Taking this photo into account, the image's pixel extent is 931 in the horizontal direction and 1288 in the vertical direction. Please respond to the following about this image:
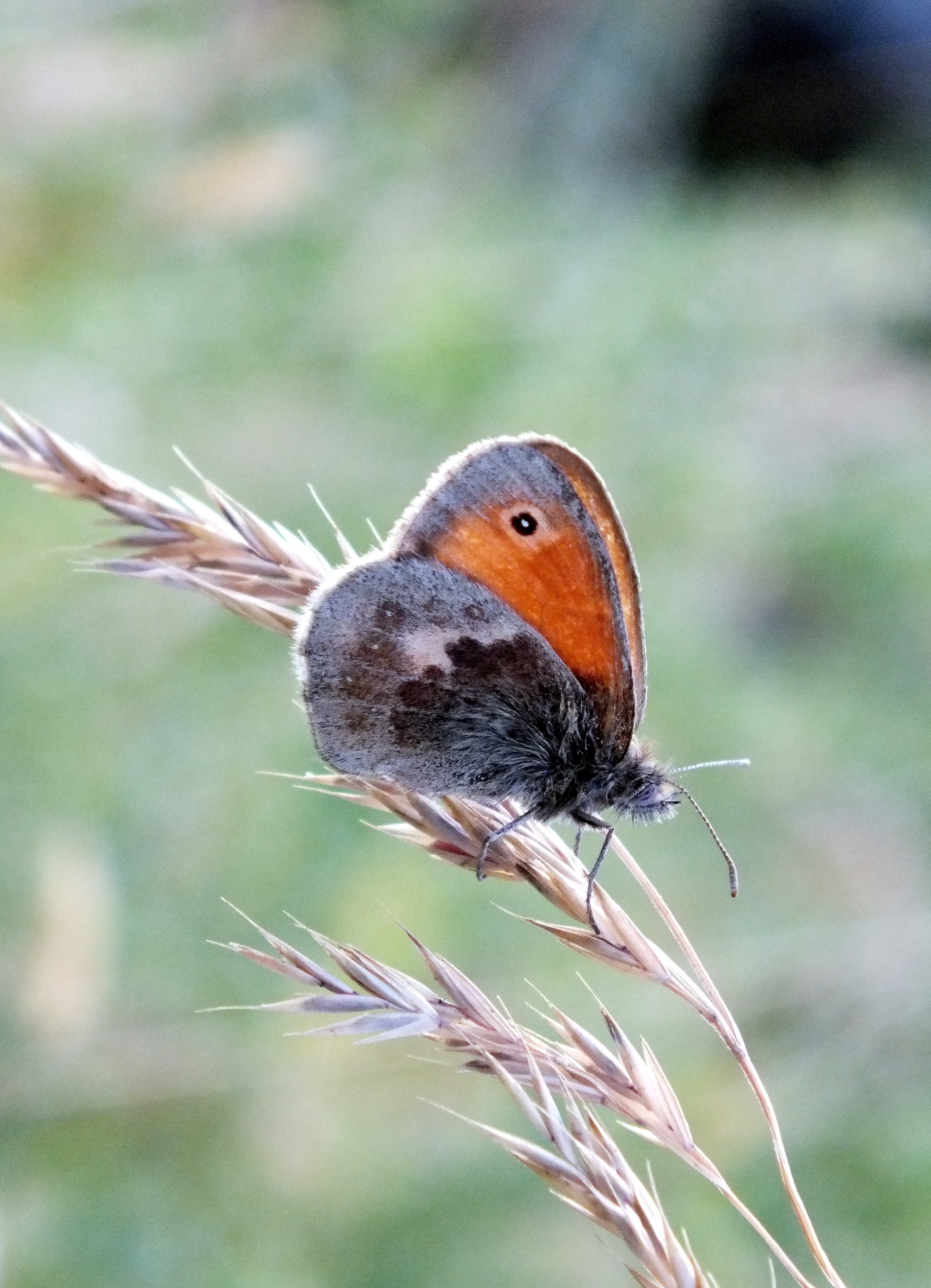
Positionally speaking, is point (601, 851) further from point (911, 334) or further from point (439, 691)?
point (911, 334)

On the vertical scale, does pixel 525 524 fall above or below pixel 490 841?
above

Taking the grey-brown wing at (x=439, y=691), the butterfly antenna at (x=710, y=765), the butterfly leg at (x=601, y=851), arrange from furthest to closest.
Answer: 1. the grey-brown wing at (x=439, y=691)
2. the butterfly antenna at (x=710, y=765)
3. the butterfly leg at (x=601, y=851)

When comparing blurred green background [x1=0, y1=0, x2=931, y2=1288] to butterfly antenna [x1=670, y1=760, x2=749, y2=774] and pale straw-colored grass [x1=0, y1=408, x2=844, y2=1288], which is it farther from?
pale straw-colored grass [x1=0, y1=408, x2=844, y2=1288]

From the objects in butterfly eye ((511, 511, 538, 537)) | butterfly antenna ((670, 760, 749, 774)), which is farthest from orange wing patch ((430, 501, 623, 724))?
butterfly antenna ((670, 760, 749, 774))

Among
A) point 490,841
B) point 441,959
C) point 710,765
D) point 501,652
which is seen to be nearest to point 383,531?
point 501,652

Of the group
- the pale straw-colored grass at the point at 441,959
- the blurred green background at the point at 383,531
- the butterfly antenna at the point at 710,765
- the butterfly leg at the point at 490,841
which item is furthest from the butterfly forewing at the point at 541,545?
the blurred green background at the point at 383,531

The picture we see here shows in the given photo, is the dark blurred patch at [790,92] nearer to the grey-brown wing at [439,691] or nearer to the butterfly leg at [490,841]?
the grey-brown wing at [439,691]
